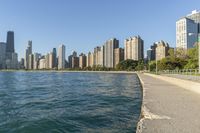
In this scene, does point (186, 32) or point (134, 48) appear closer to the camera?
point (186, 32)

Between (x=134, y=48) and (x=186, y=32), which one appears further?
(x=134, y=48)

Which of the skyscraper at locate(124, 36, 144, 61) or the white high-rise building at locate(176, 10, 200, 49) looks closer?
the white high-rise building at locate(176, 10, 200, 49)

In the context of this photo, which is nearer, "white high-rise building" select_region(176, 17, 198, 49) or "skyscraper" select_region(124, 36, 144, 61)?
"white high-rise building" select_region(176, 17, 198, 49)

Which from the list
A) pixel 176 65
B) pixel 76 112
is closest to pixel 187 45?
pixel 176 65

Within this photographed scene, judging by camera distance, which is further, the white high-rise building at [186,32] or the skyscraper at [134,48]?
the skyscraper at [134,48]

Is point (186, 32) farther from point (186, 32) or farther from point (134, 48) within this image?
point (134, 48)

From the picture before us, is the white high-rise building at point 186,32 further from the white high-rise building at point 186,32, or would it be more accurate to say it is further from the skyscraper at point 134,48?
the skyscraper at point 134,48

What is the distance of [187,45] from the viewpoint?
102m

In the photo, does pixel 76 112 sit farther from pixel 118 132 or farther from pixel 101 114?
pixel 118 132

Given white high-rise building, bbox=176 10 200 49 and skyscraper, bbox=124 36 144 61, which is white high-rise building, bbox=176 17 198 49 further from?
skyscraper, bbox=124 36 144 61

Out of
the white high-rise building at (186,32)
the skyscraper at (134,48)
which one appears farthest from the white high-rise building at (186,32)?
the skyscraper at (134,48)

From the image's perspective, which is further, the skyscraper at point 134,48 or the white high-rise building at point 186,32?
the skyscraper at point 134,48

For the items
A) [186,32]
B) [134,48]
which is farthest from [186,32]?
[134,48]

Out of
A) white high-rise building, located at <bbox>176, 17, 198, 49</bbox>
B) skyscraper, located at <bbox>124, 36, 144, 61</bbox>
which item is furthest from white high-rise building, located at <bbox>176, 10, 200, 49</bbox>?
skyscraper, located at <bbox>124, 36, 144, 61</bbox>
